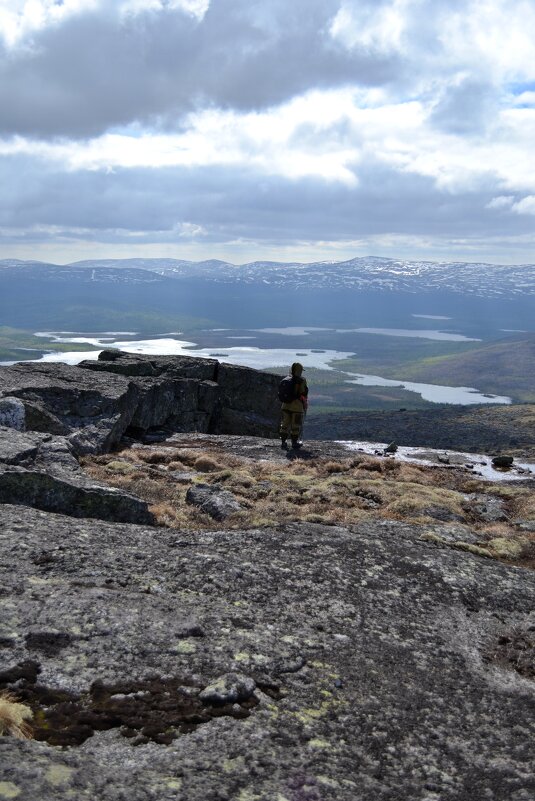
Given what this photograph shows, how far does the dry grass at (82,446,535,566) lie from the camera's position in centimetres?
1711

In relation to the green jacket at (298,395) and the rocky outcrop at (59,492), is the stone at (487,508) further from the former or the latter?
the rocky outcrop at (59,492)

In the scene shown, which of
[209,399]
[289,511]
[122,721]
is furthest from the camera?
[209,399]

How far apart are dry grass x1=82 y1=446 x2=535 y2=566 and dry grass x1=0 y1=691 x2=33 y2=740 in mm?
8800

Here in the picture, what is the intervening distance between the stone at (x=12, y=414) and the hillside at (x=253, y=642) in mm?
193

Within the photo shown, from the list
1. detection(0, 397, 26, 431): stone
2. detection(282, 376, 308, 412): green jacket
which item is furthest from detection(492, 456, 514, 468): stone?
detection(0, 397, 26, 431): stone

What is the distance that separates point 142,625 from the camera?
30.0 ft

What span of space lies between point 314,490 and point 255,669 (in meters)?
13.0

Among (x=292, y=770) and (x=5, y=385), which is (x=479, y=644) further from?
(x=5, y=385)

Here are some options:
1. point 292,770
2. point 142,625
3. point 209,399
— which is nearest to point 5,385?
point 209,399

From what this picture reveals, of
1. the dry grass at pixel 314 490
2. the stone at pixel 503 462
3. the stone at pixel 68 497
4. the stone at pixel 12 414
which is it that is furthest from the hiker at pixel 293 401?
the stone at pixel 68 497

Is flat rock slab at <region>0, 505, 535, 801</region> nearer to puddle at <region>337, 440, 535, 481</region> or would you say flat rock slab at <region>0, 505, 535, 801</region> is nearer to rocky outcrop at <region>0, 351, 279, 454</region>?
rocky outcrop at <region>0, 351, 279, 454</region>

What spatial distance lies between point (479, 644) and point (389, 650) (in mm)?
1934

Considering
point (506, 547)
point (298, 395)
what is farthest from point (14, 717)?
point (298, 395)

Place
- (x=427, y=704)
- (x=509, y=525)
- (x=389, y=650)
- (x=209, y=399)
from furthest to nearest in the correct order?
(x=209, y=399) → (x=509, y=525) → (x=389, y=650) → (x=427, y=704)
